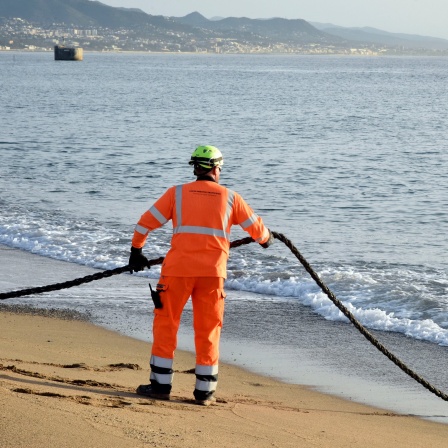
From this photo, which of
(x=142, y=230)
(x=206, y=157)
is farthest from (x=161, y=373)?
(x=206, y=157)

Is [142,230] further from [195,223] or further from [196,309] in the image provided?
[196,309]

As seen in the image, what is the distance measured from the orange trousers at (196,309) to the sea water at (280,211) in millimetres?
1792

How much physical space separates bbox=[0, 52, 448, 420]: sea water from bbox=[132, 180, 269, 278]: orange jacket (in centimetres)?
204

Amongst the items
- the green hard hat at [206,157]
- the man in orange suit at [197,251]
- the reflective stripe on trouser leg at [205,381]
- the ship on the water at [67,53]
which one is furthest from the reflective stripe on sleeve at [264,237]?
the ship on the water at [67,53]

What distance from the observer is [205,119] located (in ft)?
167

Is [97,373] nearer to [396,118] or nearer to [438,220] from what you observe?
[438,220]

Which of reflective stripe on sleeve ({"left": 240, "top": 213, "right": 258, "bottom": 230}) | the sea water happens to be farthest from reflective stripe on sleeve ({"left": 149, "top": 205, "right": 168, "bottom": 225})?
the sea water

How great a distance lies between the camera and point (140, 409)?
19.7 ft

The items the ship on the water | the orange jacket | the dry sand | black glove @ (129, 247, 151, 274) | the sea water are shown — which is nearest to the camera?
the dry sand

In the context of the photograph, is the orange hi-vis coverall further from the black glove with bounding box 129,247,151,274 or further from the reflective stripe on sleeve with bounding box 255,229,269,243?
the reflective stripe on sleeve with bounding box 255,229,269,243

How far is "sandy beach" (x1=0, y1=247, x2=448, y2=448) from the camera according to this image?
5.29m

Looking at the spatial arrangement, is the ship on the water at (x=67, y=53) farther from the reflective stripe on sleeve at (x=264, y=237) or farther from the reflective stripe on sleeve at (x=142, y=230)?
the reflective stripe on sleeve at (x=142, y=230)

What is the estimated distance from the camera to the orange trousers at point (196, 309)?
→ 6352 mm

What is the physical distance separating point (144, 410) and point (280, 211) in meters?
13.7
